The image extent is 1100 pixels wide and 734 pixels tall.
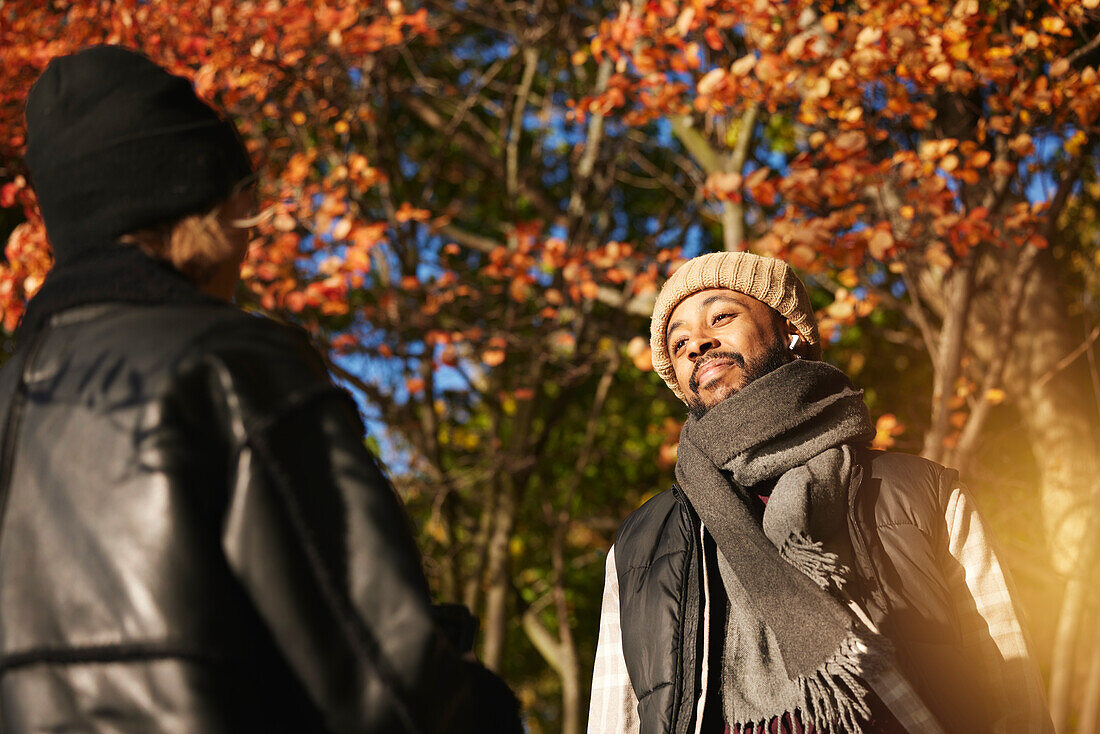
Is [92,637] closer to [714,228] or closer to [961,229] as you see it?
[961,229]

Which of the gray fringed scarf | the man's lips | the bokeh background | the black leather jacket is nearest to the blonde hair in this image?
the black leather jacket

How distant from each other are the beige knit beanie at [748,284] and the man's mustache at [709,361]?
111 mm

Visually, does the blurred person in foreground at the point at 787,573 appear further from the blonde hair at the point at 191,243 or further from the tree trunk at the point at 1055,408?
→ the tree trunk at the point at 1055,408

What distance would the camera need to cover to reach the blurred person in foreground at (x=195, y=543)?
0.96m

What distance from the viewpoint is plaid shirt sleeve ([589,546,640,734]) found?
224cm

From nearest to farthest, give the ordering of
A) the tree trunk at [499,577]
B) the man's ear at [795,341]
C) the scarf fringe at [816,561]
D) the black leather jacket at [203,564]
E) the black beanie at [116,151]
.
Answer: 1. the black leather jacket at [203,564]
2. the black beanie at [116,151]
3. the scarf fringe at [816,561]
4. the man's ear at [795,341]
5. the tree trunk at [499,577]

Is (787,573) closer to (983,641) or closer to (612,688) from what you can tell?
(983,641)

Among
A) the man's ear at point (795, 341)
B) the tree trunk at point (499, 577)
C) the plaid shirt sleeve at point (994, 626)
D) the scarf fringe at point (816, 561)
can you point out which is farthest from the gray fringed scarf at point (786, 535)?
the tree trunk at point (499, 577)

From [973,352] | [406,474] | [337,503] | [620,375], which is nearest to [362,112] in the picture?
[406,474]

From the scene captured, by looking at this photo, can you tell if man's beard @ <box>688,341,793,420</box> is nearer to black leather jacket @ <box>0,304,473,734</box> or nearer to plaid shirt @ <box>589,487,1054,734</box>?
plaid shirt @ <box>589,487,1054,734</box>

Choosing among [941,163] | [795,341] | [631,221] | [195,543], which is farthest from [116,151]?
[631,221]

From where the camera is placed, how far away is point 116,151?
3.74ft

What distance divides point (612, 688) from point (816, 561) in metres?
0.66

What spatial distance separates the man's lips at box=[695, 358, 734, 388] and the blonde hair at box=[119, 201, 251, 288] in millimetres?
1508
